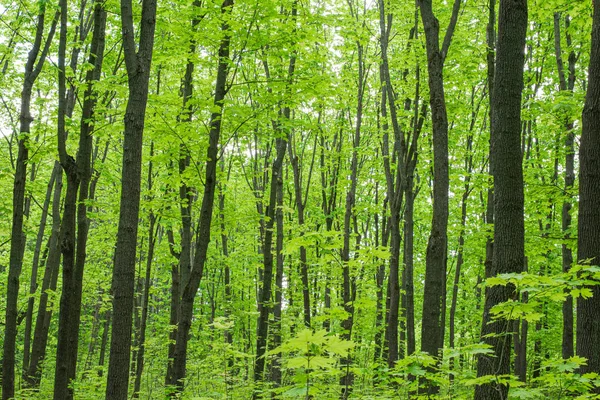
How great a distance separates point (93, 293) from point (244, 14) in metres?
19.3

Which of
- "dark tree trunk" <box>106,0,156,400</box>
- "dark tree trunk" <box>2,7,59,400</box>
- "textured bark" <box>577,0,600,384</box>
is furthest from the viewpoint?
"dark tree trunk" <box>2,7,59,400</box>

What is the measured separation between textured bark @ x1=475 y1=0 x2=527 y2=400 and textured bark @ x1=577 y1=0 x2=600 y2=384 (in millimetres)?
1881

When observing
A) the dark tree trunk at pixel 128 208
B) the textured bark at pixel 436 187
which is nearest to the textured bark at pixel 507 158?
the textured bark at pixel 436 187

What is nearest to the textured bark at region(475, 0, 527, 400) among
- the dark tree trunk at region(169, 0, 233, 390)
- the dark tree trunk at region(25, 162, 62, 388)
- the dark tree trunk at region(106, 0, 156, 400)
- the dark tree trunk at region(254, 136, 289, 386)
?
the dark tree trunk at region(106, 0, 156, 400)

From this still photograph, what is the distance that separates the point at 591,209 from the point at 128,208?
230 inches

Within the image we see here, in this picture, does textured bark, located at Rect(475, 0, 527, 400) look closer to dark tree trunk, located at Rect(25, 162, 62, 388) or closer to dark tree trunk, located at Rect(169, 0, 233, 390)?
dark tree trunk, located at Rect(169, 0, 233, 390)

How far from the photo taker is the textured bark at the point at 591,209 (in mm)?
5996

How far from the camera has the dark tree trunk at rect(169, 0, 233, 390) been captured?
25.8 ft

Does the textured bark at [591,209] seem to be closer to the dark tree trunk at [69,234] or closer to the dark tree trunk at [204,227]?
the dark tree trunk at [204,227]

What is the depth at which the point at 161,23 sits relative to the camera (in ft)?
26.7

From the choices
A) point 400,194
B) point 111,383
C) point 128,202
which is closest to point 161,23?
point 128,202

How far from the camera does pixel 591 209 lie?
624 centimetres

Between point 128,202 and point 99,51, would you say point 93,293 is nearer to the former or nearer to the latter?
point 99,51

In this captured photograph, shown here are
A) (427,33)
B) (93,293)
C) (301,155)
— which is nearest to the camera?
(427,33)
